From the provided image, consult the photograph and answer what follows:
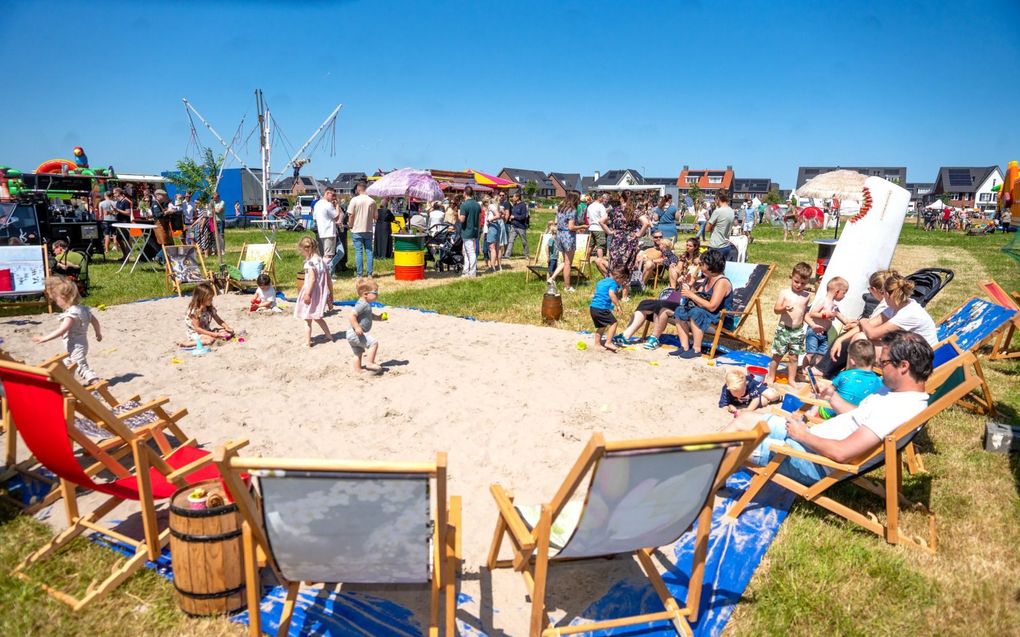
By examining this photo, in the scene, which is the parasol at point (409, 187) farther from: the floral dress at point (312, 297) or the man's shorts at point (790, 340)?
the man's shorts at point (790, 340)

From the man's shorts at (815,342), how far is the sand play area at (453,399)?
977 millimetres

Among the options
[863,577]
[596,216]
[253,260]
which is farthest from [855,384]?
[253,260]

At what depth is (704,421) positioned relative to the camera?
17.5ft

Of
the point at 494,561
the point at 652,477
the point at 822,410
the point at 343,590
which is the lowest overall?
the point at 343,590

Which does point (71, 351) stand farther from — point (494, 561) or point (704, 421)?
point (704, 421)

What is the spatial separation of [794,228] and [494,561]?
33.5 metres

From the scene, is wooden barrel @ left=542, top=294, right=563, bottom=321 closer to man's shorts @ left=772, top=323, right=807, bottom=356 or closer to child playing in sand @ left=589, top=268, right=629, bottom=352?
child playing in sand @ left=589, top=268, right=629, bottom=352

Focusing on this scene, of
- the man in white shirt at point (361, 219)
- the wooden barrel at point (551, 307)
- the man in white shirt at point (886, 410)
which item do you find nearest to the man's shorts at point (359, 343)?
the wooden barrel at point (551, 307)

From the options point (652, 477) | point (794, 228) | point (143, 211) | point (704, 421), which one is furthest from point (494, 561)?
point (794, 228)

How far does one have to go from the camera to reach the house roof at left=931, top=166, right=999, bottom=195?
75.7 metres

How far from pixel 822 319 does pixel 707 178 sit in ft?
320

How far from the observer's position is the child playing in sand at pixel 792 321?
6066 millimetres

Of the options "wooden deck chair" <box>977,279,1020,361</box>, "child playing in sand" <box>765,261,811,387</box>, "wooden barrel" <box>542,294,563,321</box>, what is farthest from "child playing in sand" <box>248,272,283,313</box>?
"wooden deck chair" <box>977,279,1020,361</box>

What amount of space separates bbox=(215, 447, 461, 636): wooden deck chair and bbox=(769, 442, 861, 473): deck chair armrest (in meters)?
2.03
